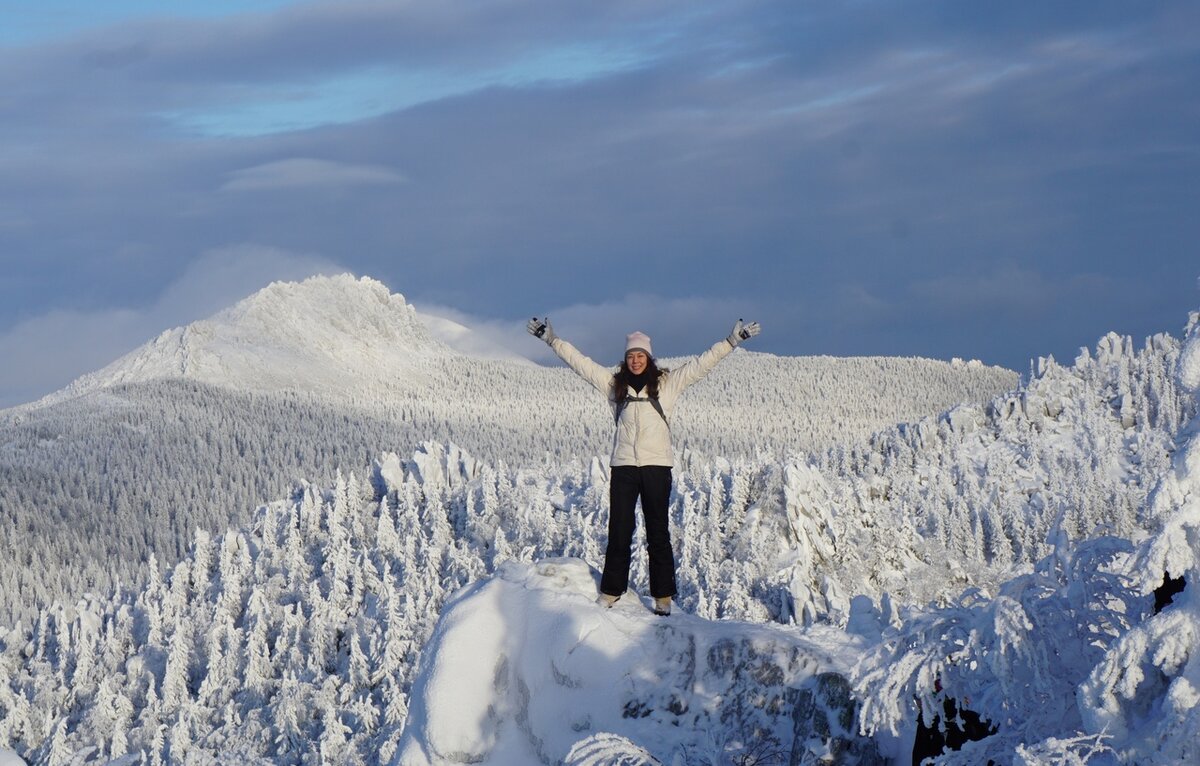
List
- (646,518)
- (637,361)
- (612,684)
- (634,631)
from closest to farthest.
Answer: (612,684)
(634,631)
(637,361)
(646,518)

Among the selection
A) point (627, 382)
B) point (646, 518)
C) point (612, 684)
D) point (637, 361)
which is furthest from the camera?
point (646, 518)

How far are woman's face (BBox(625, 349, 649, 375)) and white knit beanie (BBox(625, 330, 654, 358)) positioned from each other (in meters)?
0.06

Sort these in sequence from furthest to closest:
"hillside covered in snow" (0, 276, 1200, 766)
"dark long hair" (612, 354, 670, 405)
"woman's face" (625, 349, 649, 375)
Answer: "dark long hair" (612, 354, 670, 405) → "woman's face" (625, 349, 649, 375) → "hillside covered in snow" (0, 276, 1200, 766)

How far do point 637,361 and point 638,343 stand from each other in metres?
0.25

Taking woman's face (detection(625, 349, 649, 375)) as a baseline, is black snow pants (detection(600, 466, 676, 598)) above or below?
below

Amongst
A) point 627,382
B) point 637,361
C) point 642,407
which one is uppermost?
point 637,361

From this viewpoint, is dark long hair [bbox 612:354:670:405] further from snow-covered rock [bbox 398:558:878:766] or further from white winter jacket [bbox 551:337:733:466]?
snow-covered rock [bbox 398:558:878:766]

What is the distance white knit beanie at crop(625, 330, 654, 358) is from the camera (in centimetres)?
1575

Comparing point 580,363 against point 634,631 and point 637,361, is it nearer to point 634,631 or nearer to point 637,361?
point 637,361

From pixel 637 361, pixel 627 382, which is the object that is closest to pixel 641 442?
pixel 627 382

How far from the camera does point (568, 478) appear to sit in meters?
200

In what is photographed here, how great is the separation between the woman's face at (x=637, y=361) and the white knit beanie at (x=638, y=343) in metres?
0.06

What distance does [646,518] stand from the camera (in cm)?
1627

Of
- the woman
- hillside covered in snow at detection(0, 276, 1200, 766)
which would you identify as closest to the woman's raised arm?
the woman
